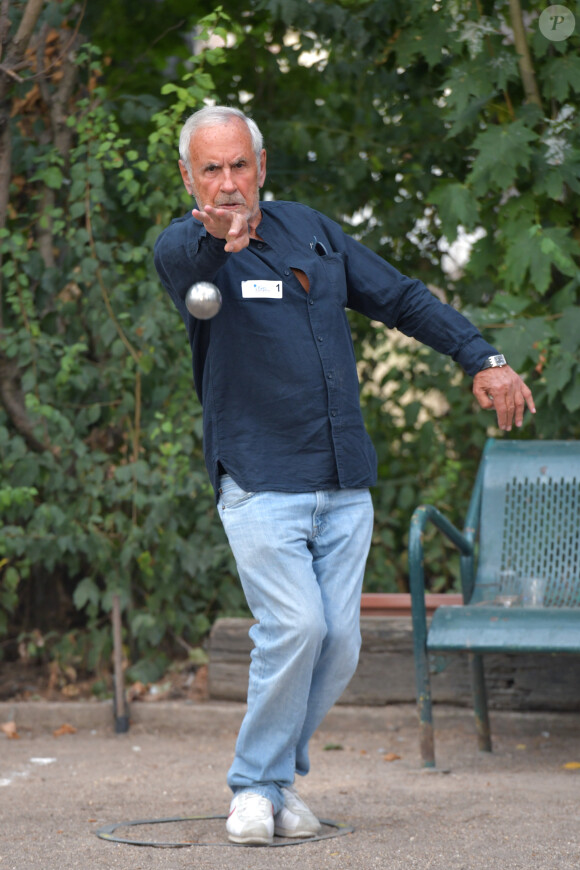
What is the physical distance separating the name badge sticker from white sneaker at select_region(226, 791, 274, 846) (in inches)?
50.8

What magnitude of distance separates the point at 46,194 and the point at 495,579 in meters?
2.62

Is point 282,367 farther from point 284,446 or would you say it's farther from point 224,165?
point 224,165

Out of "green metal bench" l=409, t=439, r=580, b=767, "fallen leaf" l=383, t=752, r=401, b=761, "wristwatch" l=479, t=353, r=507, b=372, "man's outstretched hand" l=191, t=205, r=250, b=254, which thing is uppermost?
"man's outstretched hand" l=191, t=205, r=250, b=254

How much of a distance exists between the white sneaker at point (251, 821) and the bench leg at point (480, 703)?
153cm

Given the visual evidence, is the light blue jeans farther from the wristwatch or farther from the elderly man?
the wristwatch

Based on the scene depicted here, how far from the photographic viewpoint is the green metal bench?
416 centimetres

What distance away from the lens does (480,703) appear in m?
4.43

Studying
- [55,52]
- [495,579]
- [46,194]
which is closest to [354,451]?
[495,579]

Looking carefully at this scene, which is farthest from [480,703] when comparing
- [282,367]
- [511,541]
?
[282,367]

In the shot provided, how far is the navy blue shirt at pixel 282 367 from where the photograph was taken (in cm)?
304

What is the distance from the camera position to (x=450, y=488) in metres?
5.69

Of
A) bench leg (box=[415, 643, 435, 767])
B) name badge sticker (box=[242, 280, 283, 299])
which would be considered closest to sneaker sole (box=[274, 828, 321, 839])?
bench leg (box=[415, 643, 435, 767])

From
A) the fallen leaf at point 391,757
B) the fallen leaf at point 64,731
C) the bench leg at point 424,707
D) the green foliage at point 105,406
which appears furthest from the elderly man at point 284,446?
the fallen leaf at point 64,731

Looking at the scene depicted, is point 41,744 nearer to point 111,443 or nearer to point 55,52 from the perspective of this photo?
point 111,443
